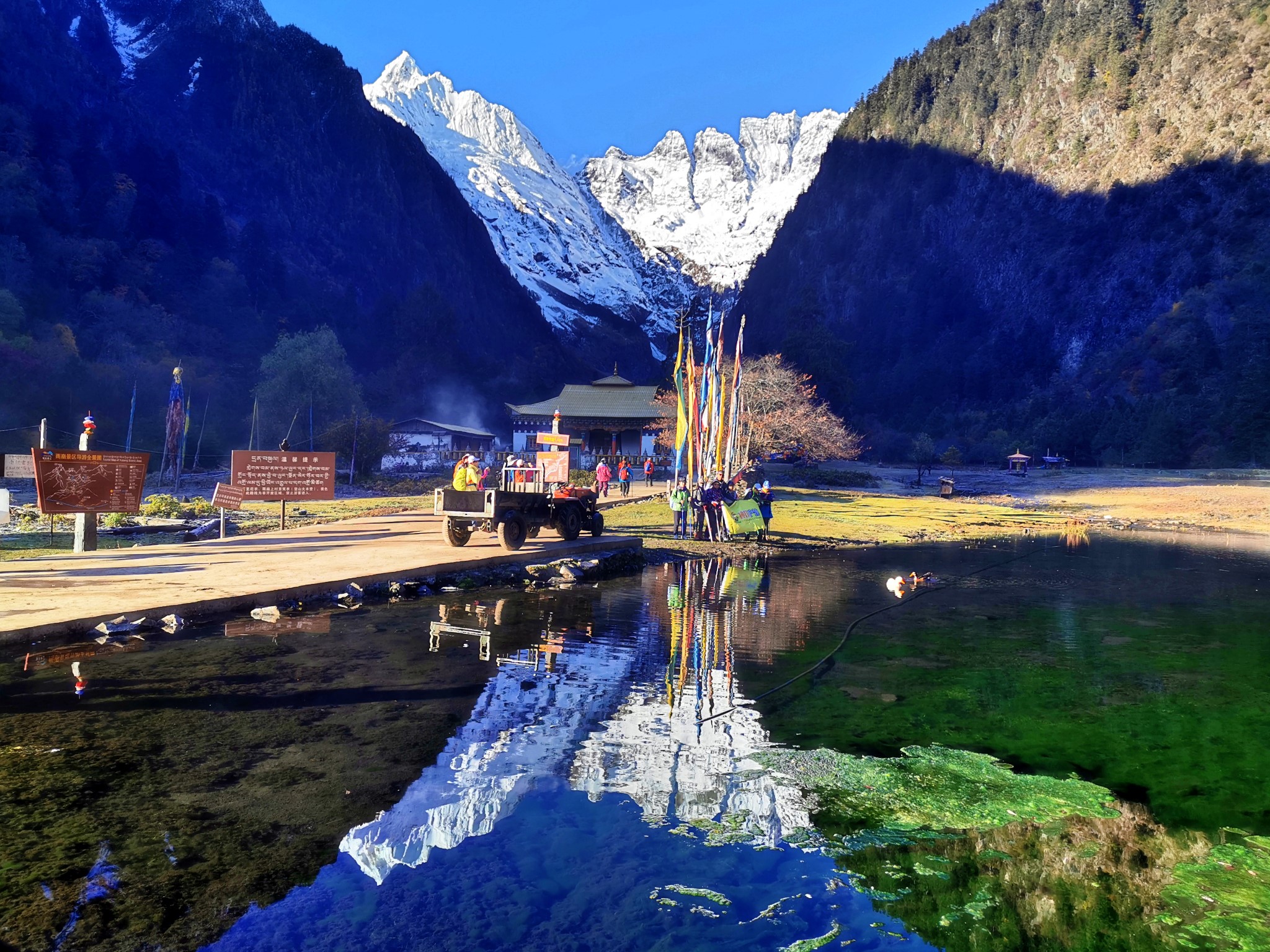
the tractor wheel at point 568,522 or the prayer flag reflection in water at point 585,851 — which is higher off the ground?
the tractor wheel at point 568,522

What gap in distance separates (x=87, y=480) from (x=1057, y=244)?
339ft

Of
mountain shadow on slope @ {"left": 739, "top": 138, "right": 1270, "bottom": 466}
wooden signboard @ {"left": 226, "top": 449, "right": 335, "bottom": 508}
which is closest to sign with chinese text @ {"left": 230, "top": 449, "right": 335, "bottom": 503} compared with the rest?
wooden signboard @ {"left": 226, "top": 449, "right": 335, "bottom": 508}

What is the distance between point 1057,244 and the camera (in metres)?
98.1

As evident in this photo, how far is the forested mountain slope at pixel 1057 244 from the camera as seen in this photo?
73.8 meters

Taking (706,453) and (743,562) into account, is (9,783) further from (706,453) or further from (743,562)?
(706,453)

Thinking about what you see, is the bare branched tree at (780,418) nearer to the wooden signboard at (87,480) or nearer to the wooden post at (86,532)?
the wooden signboard at (87,480)

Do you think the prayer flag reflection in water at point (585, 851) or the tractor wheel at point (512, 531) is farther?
the tractor wheel at point (512, 531)

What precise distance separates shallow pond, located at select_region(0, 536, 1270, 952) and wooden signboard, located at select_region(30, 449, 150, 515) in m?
6.11

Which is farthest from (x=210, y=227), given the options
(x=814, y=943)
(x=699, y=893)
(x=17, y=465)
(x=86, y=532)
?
(x=814, y=943)

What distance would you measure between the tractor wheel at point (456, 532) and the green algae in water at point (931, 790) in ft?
35.8

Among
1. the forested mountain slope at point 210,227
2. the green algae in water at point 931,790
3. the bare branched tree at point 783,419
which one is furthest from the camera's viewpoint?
Answer: the forested mountain slope at point 210,227

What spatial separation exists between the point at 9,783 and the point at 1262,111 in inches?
4109

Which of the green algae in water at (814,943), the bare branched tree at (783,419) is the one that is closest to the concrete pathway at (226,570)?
the green algae in water at (814,943)

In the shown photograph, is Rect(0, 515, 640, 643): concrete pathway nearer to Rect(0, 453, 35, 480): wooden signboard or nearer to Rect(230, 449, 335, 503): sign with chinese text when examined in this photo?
Rect(230, 449, 335, 503): sign with chinese text
